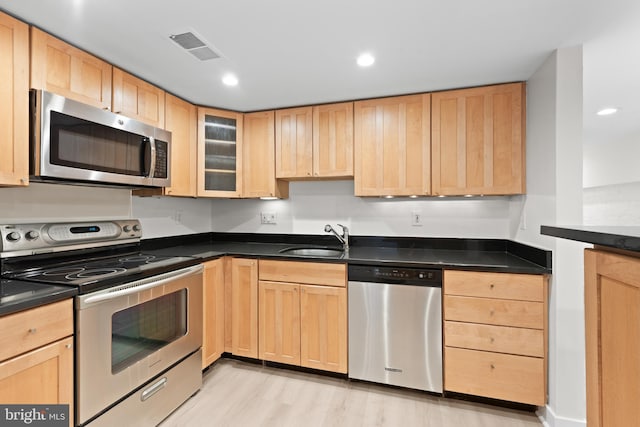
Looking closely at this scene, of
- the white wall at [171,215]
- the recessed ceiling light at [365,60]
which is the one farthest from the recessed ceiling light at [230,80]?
the white wall at [171,215]

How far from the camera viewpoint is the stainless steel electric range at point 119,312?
4.96ft

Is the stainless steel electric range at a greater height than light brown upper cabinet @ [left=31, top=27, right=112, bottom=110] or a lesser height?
lesser

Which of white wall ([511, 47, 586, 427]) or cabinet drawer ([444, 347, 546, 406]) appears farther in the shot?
cabinet drawer ([444, 347, 546, 406])

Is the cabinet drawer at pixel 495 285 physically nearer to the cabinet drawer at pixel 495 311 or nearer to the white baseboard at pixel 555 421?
the cabinet drawer at pixel 495 311

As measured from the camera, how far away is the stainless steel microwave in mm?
1569

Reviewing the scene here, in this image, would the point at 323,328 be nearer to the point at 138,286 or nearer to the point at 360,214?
the point at 360,214

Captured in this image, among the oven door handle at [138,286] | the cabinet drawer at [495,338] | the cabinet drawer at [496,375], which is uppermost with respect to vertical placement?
the oven door handle at [138,286]

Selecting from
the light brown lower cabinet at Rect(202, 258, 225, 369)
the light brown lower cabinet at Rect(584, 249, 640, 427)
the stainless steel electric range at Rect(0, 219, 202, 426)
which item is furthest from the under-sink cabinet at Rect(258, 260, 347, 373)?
the light brown lower cabinet at Rect(584, 249, 640, 427)

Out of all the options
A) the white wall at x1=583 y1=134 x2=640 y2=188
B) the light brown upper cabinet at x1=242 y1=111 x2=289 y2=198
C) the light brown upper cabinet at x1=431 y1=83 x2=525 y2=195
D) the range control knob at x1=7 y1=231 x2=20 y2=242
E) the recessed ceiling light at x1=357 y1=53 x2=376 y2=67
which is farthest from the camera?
the white wall at x1=583 y1=134 x2=640 y2=188

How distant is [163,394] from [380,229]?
2011 millimetres

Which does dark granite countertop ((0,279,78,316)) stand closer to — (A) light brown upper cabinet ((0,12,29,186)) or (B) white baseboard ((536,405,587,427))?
(A) light brown upper cabinet ((0,12,29,186))

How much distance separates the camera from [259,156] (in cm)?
291

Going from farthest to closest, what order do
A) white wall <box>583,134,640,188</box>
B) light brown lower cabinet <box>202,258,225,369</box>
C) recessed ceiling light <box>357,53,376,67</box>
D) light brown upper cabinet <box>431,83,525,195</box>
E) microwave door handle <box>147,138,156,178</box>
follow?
white wall <box>583,134,640,188</box> < light brown lower cabinet <box>202,258,225,369</box> < light brown upper cabinet <box>431,83,525,195</box> < microwave door handle <box>147,138,156,178</box> < recessed ceiling light <box>357,53,376,67</box>

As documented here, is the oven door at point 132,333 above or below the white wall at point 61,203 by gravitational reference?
below
